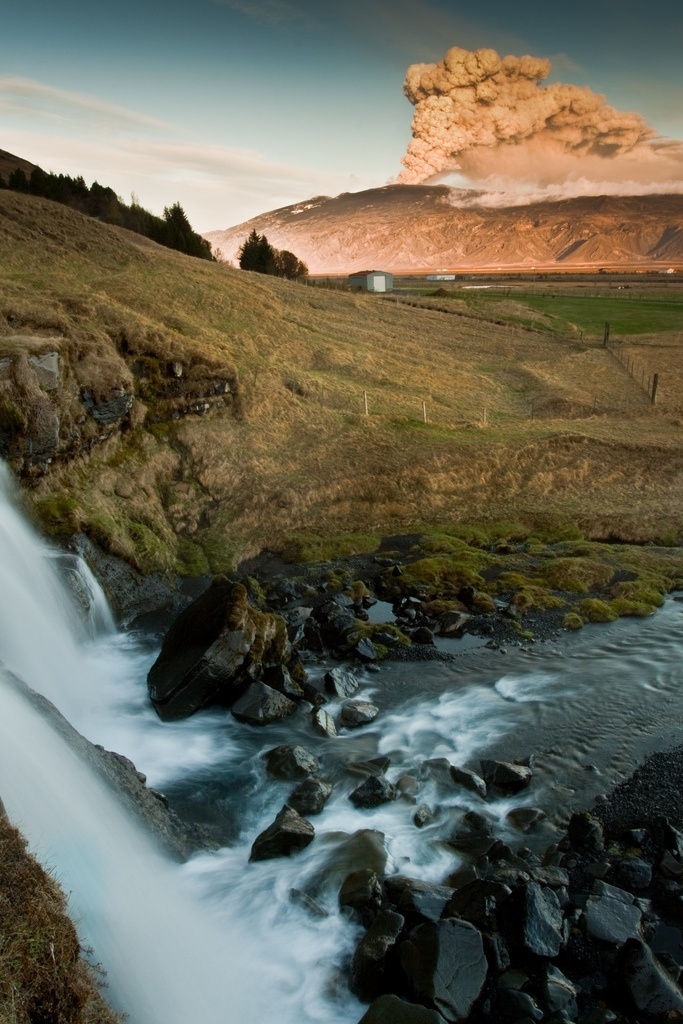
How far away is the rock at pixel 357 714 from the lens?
16906 mm

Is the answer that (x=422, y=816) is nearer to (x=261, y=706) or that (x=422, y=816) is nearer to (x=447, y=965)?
(x=447, y=965)

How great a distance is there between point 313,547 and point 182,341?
53.0ft

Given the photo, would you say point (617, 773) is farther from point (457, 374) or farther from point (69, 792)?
point (457, 374)

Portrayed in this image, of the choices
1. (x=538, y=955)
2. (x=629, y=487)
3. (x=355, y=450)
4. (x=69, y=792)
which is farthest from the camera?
(x=355, y=450)

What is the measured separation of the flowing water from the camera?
10148 mm

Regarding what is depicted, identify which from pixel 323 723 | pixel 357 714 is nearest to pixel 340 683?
pixel 357 714

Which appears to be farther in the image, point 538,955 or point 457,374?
point 457,374

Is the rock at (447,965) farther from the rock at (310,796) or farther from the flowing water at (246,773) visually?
the rock at (310,796)

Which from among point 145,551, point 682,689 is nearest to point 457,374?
point 145,551

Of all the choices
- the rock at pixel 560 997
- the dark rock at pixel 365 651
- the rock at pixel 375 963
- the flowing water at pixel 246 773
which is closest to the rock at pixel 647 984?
the rock at pixel 560 997

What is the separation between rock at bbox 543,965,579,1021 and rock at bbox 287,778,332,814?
5.20 meters

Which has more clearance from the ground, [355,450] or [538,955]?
[355,450]

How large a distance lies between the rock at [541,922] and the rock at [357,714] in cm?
631

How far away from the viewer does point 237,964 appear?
10.7 m
